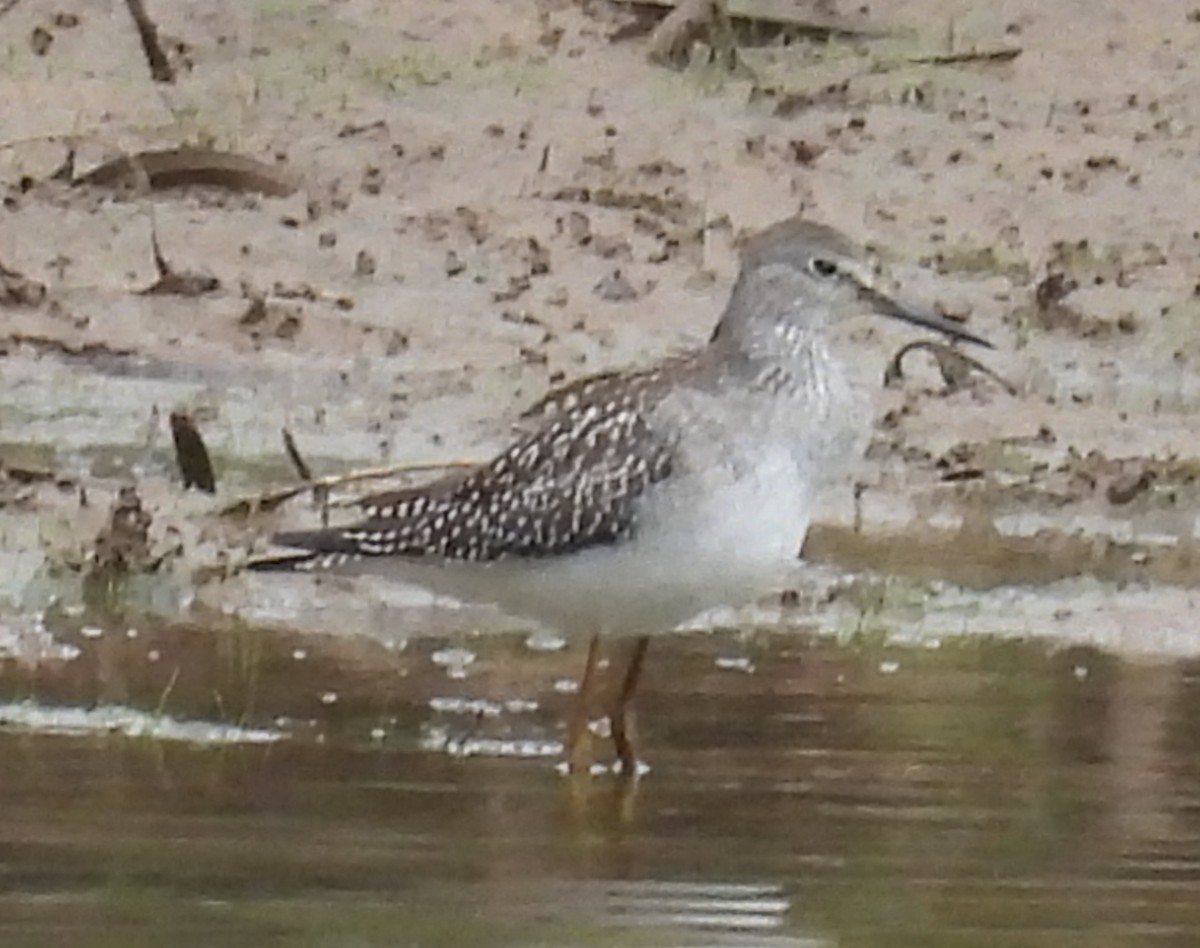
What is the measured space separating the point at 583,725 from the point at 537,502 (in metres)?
0.43

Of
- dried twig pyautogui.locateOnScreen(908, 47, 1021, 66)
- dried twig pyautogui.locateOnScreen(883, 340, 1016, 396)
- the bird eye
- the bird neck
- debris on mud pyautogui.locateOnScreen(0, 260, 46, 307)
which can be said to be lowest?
debris on mud pyautogui.locateOnScreen(0, 260, 46, 307)

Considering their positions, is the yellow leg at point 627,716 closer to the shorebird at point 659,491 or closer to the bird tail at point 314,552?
the shorebird at point 659,491

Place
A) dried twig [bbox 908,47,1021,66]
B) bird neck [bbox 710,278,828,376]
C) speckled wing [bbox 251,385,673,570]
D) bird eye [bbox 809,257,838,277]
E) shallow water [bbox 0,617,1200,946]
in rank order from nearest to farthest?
shallow water [bbox 0,617,1200,946]
speckled wing [bbox 251,385,673,570]
bird neck [bbox 710,278,828,376]
bird eye [bbox 809,257,838,277]
dried twig [bbox 908,47,1021,66]

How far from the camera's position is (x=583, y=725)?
6309 mm

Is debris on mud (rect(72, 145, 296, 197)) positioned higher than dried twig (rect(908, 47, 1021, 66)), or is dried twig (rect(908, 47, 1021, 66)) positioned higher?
dried twig (rect(908, 47, 1021, 66))

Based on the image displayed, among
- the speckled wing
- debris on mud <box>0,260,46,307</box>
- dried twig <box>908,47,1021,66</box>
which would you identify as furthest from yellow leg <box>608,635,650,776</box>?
dried twig <box>908,47,1021,66</box>

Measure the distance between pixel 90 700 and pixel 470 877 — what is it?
1.33m

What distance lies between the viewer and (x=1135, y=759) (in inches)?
246

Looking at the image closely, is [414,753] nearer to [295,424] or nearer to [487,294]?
[295,424]

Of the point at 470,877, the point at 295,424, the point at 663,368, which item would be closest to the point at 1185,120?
the point at 295,424

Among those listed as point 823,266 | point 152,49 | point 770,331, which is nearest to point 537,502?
point 770,331

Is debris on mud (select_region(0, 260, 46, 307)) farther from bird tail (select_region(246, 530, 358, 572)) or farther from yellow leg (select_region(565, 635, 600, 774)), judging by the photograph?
yellow leg (select_region(565, 635, 600, 774))

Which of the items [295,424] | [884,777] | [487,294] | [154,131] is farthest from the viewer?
[154,131]

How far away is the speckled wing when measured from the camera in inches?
252
